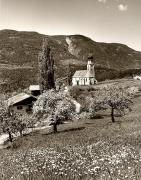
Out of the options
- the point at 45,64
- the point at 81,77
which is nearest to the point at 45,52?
the point at 45,64

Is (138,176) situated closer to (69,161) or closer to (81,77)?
(69,161)

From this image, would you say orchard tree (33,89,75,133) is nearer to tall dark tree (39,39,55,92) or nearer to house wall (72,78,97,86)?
tall dark tree (39,39,55,92)

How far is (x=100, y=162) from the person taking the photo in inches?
556

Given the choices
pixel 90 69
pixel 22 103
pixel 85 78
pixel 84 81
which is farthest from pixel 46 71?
pixel 90 69

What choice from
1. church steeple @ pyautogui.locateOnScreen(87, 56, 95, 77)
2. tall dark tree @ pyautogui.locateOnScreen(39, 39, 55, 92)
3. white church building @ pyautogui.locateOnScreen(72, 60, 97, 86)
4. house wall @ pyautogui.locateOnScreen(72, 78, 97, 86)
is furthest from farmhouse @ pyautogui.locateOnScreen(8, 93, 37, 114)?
church steeple @ pyautogui.locateOnScreen(87, 56, 95, 77)

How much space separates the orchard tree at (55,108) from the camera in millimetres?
51125

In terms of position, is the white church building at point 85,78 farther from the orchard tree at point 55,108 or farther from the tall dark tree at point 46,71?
the orchard tree at point 55,108

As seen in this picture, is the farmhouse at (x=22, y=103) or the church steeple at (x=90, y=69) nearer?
the farmhouse at (x=22, y=103)

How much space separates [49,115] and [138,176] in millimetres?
41455

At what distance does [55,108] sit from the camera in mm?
51656

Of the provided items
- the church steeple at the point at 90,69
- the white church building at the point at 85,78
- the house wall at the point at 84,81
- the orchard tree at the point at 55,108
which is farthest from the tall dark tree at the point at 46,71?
the church steeple at the point at 90,69

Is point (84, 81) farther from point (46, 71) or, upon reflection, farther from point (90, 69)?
point (46, 71)

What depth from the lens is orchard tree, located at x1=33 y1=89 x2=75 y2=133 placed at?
2013 inches

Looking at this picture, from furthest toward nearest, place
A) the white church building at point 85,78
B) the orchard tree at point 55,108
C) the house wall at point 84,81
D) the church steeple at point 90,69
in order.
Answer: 1. the church steeple at point 90,69
2. the white church building at point 85,78
3. the house wall at point 84,81
4. the orchard tree at point 55,108
